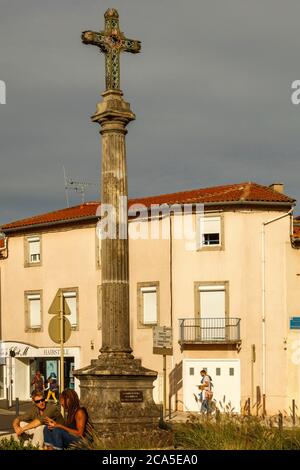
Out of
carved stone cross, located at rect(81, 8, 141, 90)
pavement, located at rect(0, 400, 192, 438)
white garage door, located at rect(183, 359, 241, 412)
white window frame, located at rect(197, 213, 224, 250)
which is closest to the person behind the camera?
carved stone cross, located at rect(81, 8, 141, 90)

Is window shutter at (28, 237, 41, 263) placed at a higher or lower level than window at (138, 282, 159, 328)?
higher

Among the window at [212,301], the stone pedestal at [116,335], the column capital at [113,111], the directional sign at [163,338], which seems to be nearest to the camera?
the stone pedestal at [116,335]

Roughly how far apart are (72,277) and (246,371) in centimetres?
932

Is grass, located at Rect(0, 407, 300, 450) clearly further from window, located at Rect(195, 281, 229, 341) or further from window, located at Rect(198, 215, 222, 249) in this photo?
window, located at Rect(198, 215, 222, 249)

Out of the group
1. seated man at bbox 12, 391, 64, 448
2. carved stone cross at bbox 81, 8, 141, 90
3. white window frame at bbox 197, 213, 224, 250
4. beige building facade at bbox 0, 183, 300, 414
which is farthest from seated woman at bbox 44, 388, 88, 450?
white window frame at bbox 197, 213, 224, 250

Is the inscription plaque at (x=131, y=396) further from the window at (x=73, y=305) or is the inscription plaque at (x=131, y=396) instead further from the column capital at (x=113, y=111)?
the window at (x=73, y=305)

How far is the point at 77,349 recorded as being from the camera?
42.4m

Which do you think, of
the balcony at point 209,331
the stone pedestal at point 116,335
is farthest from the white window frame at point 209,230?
the stone pedestal at point 116,335

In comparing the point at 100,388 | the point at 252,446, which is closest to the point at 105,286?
the point at 100,388

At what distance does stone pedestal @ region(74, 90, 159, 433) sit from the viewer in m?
20.3

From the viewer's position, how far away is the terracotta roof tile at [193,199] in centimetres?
3838

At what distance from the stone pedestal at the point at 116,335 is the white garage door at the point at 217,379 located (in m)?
17.2

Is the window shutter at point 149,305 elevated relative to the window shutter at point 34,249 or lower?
lower
